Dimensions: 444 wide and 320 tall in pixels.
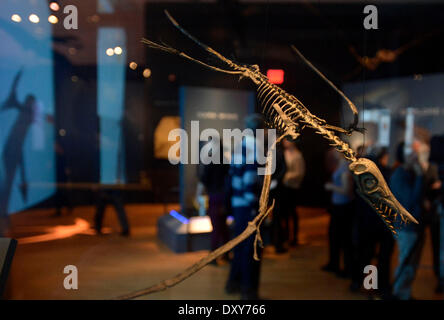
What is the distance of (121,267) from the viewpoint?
3.22 metres

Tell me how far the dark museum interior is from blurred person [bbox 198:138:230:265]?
0.05ft

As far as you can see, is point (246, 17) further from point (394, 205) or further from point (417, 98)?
point (394, 205)

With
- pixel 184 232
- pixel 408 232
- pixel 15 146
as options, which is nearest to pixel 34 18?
pixel 15 146

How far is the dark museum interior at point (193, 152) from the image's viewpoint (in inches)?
109

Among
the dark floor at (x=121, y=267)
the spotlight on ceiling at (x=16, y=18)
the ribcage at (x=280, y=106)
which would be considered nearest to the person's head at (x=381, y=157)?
the ribcage at (x=280, y=106)

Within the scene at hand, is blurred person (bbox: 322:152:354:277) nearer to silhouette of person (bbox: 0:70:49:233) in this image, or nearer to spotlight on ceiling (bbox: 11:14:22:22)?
silhouette of person (bbox: 0:70:49:233)

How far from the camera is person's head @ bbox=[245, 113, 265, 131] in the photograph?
2602mm

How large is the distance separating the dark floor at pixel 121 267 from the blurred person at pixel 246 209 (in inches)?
6.6

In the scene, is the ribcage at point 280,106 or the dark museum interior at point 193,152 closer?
the ribcage at point 280,106

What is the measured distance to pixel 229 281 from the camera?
302cm

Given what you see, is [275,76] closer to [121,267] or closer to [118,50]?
[118,50]

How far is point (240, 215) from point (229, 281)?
26.8 inches

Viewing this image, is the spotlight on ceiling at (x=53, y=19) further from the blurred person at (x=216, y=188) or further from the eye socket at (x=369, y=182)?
the eye socket at (x=369, y=182)

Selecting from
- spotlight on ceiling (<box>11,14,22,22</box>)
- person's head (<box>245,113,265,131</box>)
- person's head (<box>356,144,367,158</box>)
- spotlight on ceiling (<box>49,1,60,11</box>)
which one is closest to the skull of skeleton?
person's head (<box>356,144,367,158</box>)
